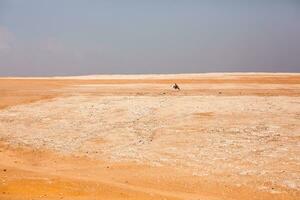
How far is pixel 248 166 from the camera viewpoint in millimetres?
17000

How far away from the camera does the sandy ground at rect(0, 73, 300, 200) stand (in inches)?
579

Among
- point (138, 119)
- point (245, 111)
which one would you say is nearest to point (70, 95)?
point (138, 119)

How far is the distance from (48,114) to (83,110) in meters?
1.95

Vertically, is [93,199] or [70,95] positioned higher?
[70,95]

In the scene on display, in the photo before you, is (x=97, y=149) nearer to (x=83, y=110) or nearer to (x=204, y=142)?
(x=204, y=142)

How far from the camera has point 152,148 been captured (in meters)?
19.3

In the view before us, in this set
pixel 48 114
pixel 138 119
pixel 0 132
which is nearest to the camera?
pixel 0 132

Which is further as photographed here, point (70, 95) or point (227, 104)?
point (70, 95)

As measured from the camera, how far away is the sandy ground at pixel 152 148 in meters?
14.7

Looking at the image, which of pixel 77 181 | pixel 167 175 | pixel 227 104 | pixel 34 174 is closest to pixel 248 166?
pixel 167 175

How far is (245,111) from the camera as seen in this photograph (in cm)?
2470

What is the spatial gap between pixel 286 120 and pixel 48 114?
12279mm

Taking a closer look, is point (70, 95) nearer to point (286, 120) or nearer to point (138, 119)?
point (138, 119)

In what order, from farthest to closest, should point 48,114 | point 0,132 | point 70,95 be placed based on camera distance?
point 70,95
point 48,114
point 0,132
